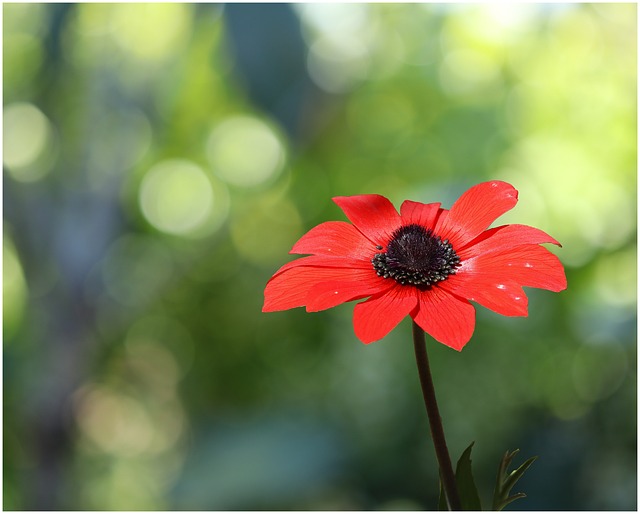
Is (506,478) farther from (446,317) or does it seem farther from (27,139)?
(27,139)

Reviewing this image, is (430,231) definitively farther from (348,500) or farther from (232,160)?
(232,160)

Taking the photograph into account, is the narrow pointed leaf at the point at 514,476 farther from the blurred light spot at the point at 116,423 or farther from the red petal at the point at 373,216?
the blurred light spot at the point at 116,423

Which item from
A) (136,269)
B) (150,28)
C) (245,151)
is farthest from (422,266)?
(245,151)

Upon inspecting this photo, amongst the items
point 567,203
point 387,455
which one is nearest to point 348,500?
point 387,455

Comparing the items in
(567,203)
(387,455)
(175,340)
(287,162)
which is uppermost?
(287,162)

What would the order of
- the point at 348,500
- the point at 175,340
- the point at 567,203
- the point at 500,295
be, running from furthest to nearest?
1. the point at 175,340
2. the point at 567,203
3. the point at 348,500
4. the point at 500,295

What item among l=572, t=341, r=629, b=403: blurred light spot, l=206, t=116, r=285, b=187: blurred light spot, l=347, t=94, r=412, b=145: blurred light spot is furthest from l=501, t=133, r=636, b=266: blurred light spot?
l=206, t=116, r=285, b=187: blurred light spot
